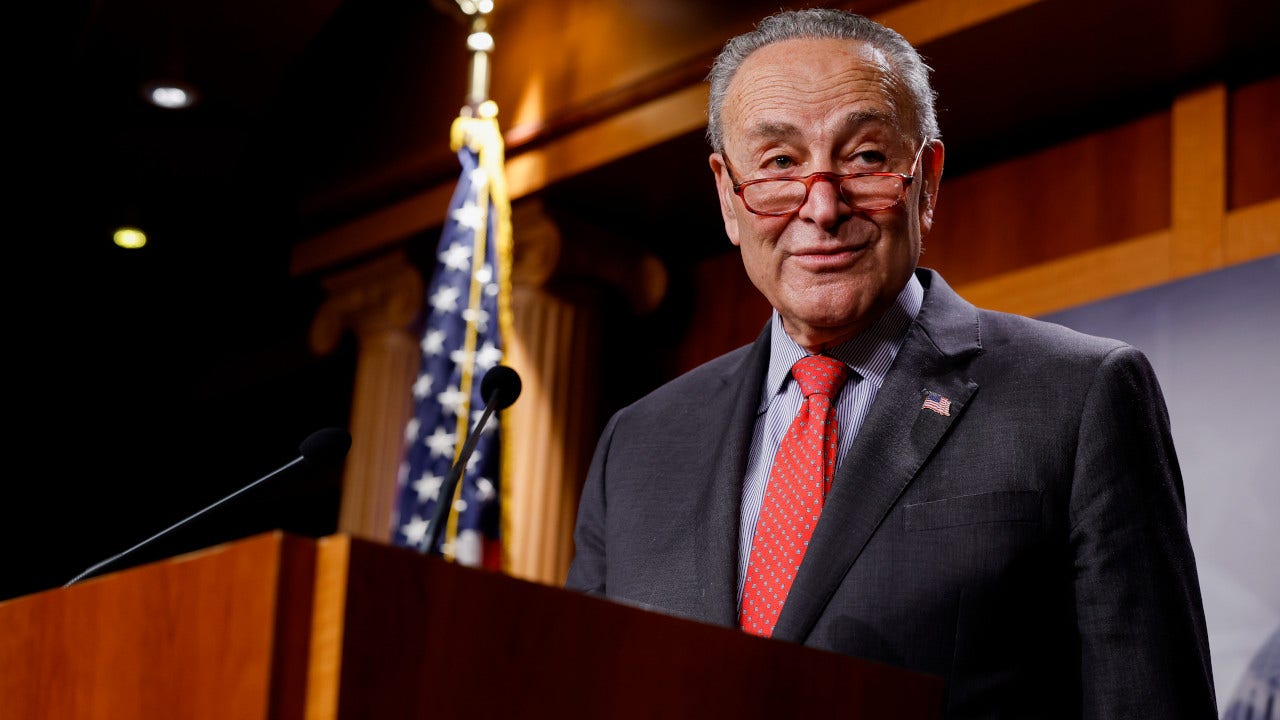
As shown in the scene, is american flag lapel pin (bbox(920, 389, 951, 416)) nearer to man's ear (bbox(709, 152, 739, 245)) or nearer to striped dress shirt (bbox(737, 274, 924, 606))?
striped dress shirt (bbox(737, 274, 924, 606))

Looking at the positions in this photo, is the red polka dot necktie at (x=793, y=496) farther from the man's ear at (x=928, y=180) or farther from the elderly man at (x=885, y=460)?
the man's ear at (x=928, y=180)

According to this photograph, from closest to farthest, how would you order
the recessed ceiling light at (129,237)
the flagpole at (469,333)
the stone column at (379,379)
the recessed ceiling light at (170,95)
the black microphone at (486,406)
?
1. the black microphone at (486,406)
2. the flagpole at (469,333)
3. the recessed ceiling light at (170,95)
4. the stone column at (379,379)
5. the recessed ceiling light at (129,237)

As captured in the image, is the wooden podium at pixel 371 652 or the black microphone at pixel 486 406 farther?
the black microphone at pixel 486 406

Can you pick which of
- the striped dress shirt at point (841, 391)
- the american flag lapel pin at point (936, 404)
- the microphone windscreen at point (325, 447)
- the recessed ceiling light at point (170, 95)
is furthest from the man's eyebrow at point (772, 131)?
the recessed ceiling light at point (170, 95)

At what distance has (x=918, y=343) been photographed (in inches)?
75.4

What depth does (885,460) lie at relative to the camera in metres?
1.77

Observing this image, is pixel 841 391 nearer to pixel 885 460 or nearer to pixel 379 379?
pixel 885 460

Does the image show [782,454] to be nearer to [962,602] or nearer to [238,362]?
[962,602]

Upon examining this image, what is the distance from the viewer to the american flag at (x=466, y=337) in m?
4.73

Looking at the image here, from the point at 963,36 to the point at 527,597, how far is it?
116 inches

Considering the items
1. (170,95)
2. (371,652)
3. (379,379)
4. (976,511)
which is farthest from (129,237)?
(371,652)

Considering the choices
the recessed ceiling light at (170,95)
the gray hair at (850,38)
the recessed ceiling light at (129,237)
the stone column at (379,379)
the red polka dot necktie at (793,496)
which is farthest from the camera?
the recessed ceiling light at (129,237)

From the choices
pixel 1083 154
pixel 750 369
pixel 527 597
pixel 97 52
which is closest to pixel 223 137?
pixel 97 52

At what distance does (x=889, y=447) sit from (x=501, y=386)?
1.50 ft
